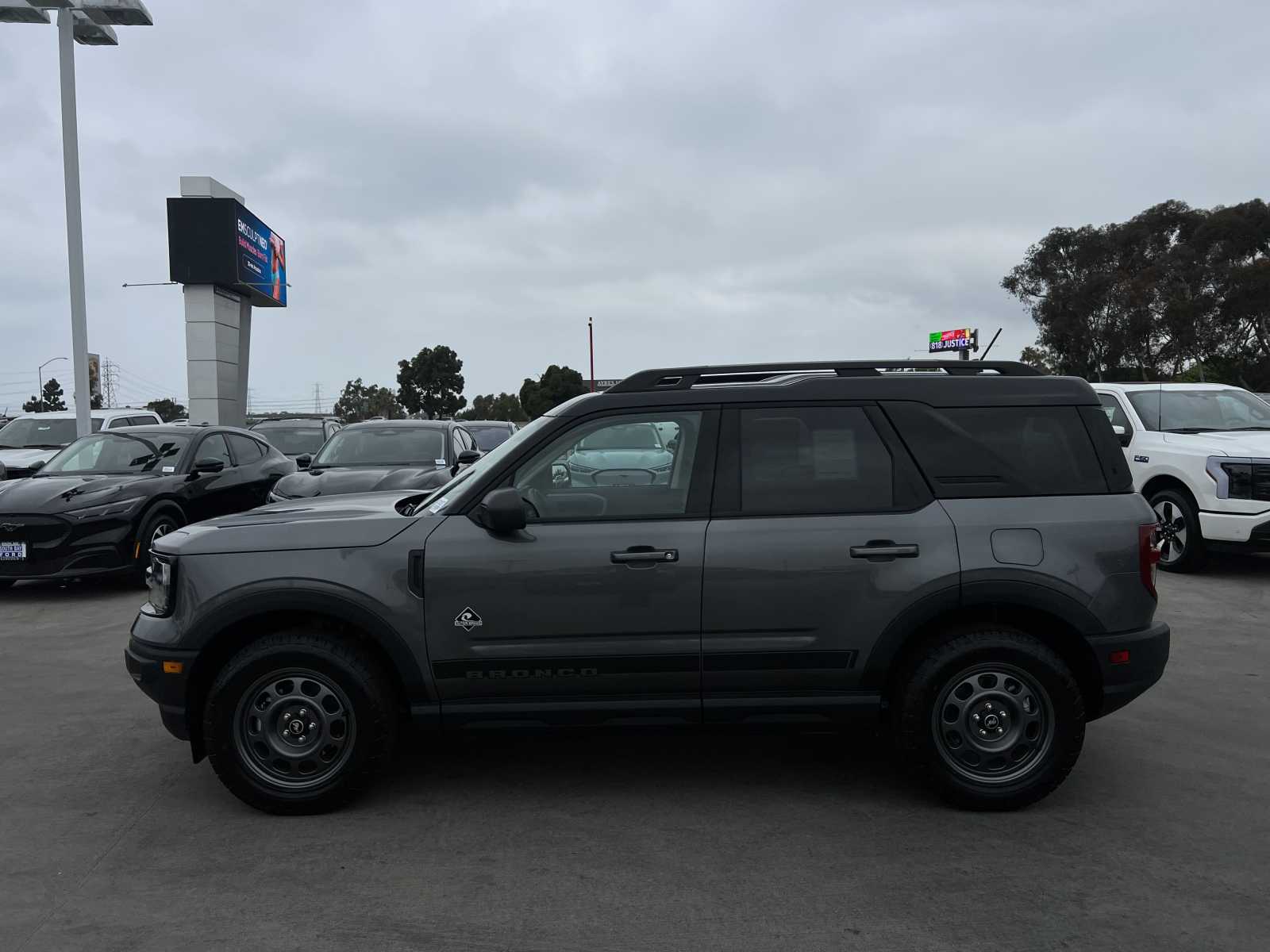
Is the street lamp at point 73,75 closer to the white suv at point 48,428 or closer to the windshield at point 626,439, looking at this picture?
the white suv at point 48,428

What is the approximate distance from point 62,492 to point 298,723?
6352 millimetres

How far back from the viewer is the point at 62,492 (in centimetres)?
904

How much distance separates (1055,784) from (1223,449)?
6.58m

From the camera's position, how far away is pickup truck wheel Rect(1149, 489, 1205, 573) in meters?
9.58

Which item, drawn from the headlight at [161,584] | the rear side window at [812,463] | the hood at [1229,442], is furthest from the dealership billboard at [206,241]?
the rear side window at [812,463]

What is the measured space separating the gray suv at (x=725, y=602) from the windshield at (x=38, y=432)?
1493cm

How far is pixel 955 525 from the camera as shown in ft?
13.4

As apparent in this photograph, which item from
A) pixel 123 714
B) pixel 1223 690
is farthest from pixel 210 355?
pixel 1223 690

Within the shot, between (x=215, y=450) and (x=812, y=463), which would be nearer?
(x=812, y=463)

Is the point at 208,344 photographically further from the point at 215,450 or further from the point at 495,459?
the point at 495,459

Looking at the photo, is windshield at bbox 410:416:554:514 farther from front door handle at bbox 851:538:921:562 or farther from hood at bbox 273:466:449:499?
hood at bbox 273:466:449:499

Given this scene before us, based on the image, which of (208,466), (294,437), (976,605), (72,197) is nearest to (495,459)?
(976,605)

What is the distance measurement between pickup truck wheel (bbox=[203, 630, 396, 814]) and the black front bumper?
0.44 ft

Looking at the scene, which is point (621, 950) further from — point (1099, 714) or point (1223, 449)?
point (1223, 449)
